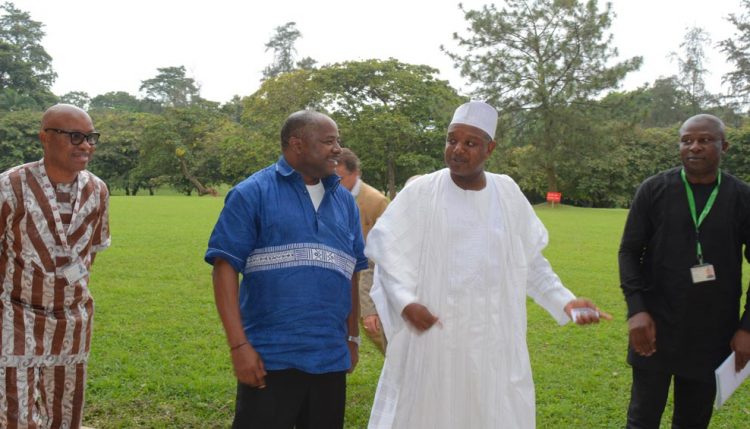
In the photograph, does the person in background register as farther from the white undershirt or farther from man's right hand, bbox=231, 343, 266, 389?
man's right hand, bbox=231, 343, 266, 389

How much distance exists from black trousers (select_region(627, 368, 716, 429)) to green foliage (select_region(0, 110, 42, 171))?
50.7 meters

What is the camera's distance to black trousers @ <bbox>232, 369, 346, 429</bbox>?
109 inches

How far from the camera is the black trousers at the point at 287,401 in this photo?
2.76m

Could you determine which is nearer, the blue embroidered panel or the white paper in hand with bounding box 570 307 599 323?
the blue embroidered panel

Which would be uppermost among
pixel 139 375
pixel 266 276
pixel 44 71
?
pixel 44 71

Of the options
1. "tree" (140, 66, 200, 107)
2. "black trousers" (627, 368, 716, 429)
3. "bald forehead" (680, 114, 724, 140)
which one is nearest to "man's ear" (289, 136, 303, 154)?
"bald forehead" (680, 114, 724, 140)

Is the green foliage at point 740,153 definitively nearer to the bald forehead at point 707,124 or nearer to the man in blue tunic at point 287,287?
the bald forehead at point 707,124

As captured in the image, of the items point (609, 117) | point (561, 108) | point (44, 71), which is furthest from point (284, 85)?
point (44, 71)

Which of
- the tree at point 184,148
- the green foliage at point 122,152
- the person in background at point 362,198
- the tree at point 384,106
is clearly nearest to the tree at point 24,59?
the green foliage at point 122,152

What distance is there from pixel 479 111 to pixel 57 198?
2.19m

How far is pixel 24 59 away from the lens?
6412 cm

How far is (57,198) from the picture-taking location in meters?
3.43

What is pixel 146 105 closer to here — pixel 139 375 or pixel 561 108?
pixel 561 108

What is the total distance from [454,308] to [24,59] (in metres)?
71.5
